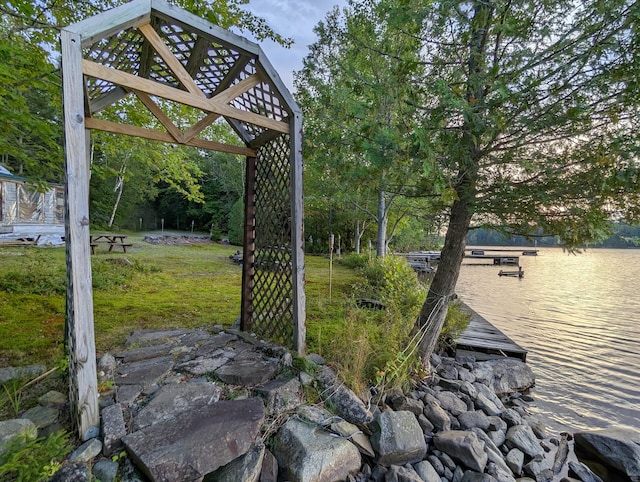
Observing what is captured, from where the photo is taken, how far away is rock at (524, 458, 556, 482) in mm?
2305

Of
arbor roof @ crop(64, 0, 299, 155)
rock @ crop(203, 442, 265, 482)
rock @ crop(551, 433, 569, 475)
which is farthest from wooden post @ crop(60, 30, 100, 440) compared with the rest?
rock @ crop(551, 433, 569, 475)

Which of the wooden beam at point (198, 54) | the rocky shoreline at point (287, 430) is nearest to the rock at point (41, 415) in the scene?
the rocky shoreline at point (287, 430)

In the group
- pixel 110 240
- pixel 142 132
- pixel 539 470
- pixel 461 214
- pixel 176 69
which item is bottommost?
pixel 539 470

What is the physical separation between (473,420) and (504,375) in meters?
1.47

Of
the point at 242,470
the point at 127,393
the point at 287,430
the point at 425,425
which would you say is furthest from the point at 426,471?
the point at 127,393

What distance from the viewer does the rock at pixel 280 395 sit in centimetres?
220

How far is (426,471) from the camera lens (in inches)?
81.4

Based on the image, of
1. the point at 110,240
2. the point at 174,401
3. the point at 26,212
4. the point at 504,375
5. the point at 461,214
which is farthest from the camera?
the point at 26,212

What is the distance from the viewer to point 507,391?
3646mm

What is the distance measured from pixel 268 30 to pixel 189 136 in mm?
2743

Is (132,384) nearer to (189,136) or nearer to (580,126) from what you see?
(189,136)

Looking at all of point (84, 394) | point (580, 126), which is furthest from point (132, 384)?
point (580, 126)

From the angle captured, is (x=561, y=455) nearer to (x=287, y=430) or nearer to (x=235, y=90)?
(x=287, y=430)

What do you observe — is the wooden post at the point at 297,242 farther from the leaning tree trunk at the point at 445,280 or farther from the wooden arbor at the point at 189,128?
the leaning tree trunk at the point at 445,280
